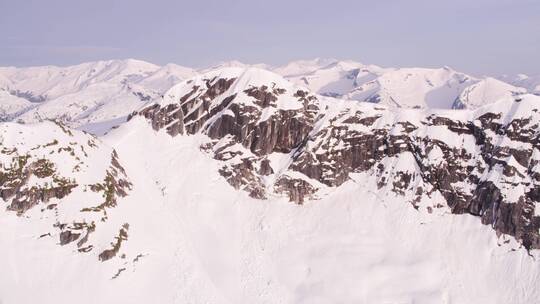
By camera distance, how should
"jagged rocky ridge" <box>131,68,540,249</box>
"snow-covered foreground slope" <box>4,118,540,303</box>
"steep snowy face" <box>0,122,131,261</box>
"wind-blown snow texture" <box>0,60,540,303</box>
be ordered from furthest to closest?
"jagged rocky ridge" <box>131,68,540,249</box> → "wind-blown snow texture" <box>0,60,540,303</box> → "steep snowy face" <box>0,122,131,261</box> → "snow-covered foreground slope" <box>4,118,540,303</box>

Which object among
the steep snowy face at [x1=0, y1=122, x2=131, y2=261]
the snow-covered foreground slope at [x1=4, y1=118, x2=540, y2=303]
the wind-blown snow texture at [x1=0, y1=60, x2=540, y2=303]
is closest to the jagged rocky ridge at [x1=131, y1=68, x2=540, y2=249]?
the wind-blown snow texture at [x1=0, y1=60, x2=540, y2=303]

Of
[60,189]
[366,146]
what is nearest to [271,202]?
[366,146]

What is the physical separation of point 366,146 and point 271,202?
99.7 ft

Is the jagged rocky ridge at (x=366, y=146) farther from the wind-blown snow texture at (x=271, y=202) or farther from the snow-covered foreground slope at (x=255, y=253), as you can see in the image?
the snow-covered foreground slope at (x=255, y=253)

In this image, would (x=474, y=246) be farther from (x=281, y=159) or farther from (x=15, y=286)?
(x=15, y=286)

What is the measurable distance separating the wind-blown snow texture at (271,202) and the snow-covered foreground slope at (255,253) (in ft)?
0.97

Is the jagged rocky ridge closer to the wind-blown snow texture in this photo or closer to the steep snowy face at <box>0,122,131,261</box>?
the wind-blown snow texture

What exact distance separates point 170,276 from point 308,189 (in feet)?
138

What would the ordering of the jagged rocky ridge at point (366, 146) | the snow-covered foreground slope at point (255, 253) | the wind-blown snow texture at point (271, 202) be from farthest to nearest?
the jagged rocky ridge at point (366, 146)
the wind-blown snow texture at point (271, 202)
the snow-covered foreground slope at point (255, 253)

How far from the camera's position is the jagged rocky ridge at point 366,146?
10900 centimetres

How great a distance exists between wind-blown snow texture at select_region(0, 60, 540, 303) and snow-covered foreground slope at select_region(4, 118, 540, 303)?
297 mm

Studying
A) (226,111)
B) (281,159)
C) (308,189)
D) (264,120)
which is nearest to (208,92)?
(226,111)

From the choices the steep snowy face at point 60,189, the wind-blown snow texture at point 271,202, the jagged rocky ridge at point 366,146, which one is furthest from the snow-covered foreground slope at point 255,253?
the jagged rocky ridge at point 366,146

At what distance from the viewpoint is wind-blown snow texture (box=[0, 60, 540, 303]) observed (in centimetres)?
Answer: 8694
